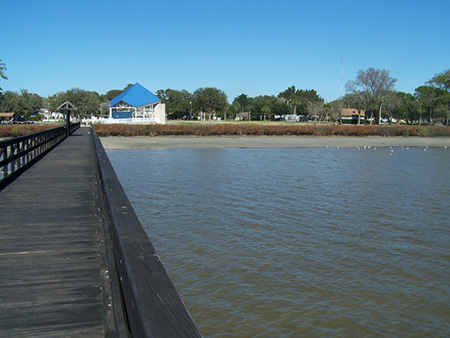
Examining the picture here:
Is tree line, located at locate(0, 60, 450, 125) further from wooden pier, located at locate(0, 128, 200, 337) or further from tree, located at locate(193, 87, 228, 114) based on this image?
wooden pier, located at locate(0, 128, 200, 337)

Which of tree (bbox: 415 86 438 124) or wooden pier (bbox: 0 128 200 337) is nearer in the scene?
wooden pier (bbox: 0 128 200 337)

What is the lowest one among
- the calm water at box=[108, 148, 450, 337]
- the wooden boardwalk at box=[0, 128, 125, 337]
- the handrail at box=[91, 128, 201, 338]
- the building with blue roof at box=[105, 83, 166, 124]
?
the calm water at box=[108, 148, 450, 337]

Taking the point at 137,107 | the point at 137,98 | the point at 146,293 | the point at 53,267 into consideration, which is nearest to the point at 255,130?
the point at 137,107

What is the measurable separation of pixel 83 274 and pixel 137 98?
7890 centimetres

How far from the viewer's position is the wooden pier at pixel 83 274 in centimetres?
194

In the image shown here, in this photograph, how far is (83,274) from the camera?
4.04 metres

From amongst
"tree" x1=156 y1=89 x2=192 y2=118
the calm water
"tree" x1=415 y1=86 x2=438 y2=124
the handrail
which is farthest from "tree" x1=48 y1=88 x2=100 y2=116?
the handrail

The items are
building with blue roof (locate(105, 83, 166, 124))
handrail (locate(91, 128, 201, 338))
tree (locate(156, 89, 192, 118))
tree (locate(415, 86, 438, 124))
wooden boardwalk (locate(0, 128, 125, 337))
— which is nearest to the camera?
handrail (locate(91, 128, 201, 338))

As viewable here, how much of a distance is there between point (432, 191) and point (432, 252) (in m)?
8.44

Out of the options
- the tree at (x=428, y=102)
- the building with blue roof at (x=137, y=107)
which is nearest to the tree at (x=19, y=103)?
the building with blue roof at (x=137, y=107)

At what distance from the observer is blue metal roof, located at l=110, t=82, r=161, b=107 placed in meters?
78.4

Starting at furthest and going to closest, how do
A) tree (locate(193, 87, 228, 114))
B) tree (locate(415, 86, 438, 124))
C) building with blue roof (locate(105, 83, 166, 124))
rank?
tree (locate(193, 87, 228, 114))
tree (locate(415, 86, 438, 124))
building with blue roof (locate(105, 83, 166, 124))

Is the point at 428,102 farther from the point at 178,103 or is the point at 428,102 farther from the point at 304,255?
the point at 304,255

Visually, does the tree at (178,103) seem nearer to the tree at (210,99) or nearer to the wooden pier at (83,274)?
the tree at (210,99)
